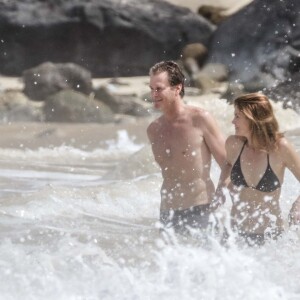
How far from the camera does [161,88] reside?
5.11 meters

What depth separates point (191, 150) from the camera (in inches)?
207

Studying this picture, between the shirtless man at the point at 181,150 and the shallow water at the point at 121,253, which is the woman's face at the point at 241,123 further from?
the shallow water at the point at 121,253

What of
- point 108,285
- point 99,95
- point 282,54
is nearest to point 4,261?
point 108,285

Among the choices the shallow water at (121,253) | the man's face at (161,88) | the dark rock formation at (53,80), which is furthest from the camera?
the dark rock formation at (53,80)

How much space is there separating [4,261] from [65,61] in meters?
13.6

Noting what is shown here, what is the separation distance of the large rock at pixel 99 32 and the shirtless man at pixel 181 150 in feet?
44.3

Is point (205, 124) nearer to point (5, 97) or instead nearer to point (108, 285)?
point (108, 285)

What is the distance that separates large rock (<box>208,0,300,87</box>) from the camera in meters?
18.0

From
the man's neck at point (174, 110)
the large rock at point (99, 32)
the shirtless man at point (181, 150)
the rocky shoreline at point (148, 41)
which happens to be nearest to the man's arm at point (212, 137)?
the shirtless man at point (181, 150)

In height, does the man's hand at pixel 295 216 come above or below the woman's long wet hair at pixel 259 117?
below

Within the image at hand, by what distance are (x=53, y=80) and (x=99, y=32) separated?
2230 mm

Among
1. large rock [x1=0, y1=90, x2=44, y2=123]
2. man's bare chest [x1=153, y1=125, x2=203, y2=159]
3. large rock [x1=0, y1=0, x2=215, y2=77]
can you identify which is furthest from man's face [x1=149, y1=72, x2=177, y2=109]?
large rock [x1=0, y1=0, x2=215, y2=77]

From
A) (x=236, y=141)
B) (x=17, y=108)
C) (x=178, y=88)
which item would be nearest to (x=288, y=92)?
(x=17, y=108)

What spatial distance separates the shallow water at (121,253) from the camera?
4.96 m
